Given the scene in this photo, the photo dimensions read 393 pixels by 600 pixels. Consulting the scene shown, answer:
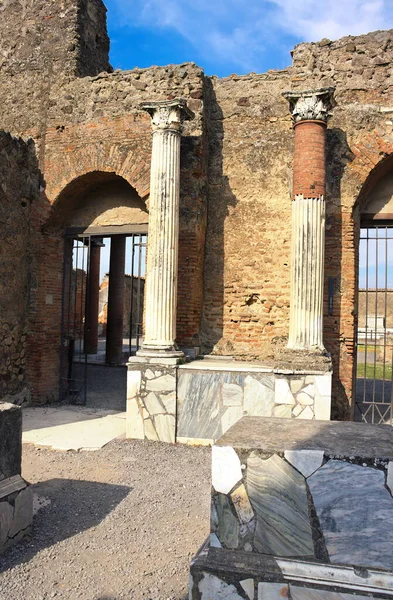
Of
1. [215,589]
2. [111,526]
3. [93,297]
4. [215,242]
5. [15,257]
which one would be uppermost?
[215,242]

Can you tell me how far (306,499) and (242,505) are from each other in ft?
0.99

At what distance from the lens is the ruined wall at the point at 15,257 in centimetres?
752

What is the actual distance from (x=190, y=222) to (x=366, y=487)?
528 centimetres

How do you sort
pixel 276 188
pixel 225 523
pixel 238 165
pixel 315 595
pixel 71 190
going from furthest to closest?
pixel 71 190
pixel 238 165
pixel 276 188
pixel 225 523
pixel 315 595

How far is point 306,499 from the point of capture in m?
2.29

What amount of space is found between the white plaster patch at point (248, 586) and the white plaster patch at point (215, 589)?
5 centimetres

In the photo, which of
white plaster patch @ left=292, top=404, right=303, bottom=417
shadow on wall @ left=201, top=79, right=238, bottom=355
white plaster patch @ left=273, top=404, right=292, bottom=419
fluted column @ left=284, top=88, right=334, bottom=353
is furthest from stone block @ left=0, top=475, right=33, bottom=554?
shadow on wall @ left=201, top=79, right=238, bottom=355

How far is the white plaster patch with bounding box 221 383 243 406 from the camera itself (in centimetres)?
591

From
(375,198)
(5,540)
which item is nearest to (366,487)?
(5,540)

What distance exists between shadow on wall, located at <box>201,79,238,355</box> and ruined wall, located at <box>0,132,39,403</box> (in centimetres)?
292

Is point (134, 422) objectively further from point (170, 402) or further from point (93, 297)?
point (93, 297)

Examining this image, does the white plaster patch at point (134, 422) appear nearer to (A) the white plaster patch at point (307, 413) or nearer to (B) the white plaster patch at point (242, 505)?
(A) the white plaster patch at point (307, 413)

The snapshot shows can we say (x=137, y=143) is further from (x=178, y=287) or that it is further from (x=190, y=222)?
(x=178, y=287)

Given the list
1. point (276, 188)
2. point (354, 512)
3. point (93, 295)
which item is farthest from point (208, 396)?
point (93, 295)
